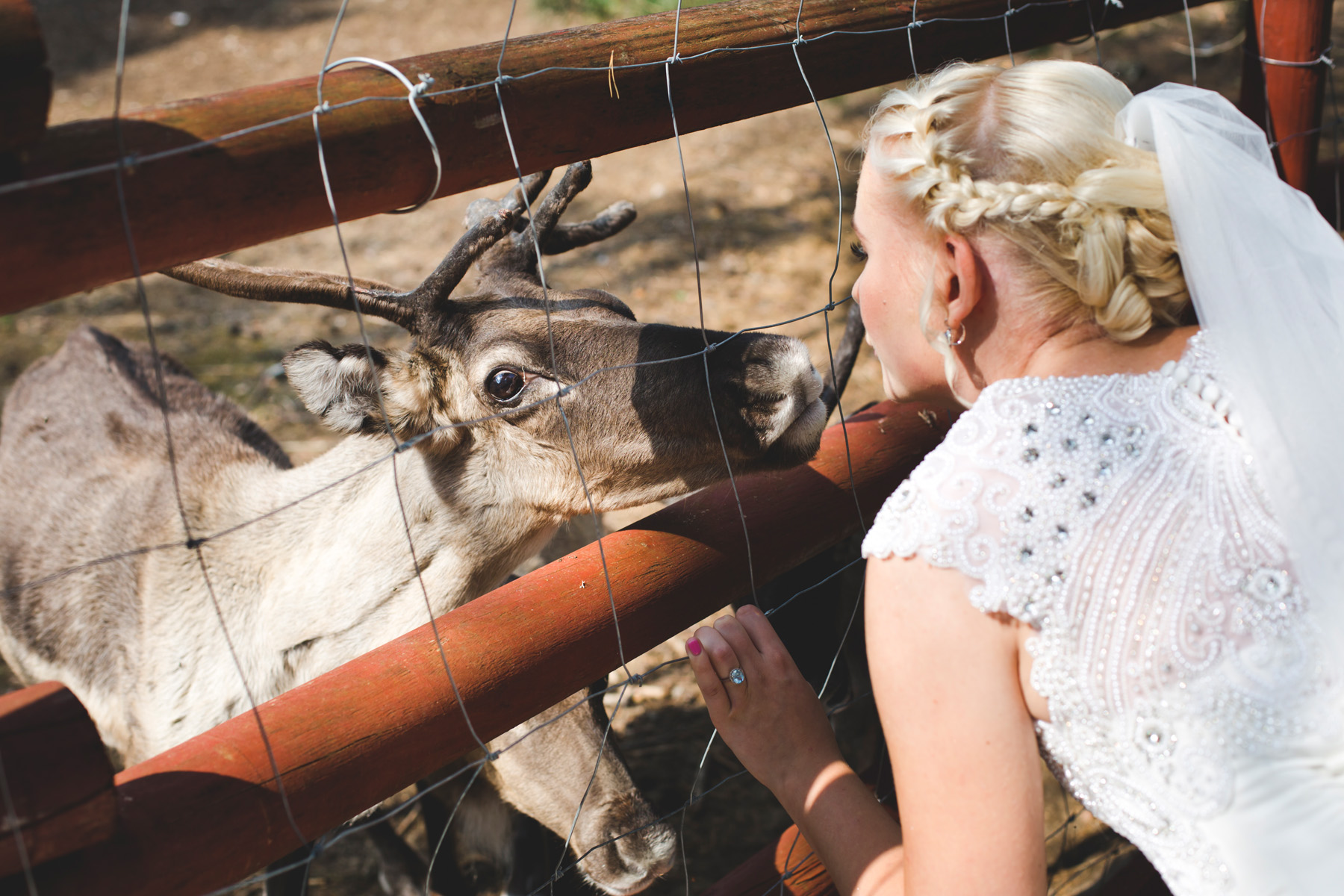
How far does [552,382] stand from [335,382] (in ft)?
1.69

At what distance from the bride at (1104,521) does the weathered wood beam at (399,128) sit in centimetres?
39

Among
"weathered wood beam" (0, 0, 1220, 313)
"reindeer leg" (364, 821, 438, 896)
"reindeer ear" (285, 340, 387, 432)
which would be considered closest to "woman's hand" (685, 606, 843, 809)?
"weathered wood beam" (0, 0, 1220, 313)

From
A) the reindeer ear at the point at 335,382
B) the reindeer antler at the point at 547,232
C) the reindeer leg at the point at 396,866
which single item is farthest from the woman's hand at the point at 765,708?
the reindeer leg at the point at 396,866

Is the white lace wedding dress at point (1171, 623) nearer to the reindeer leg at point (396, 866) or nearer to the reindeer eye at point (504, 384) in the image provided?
the reindeer eye at point (504, 384)

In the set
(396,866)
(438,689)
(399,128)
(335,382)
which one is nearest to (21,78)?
(399,128)

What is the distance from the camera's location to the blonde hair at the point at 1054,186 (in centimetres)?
142

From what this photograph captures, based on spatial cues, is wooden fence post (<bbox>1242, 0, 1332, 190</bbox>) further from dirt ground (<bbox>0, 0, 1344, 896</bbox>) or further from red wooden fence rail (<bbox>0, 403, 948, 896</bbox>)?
red wooden fence rail (<bbox>0, 403, 948, 896</bbox>)

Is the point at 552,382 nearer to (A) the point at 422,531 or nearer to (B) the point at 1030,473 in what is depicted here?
(A) the point at 422,531

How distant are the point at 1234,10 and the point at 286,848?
469 inches

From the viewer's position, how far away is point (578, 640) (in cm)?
157

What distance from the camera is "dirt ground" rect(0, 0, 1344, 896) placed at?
358 cm

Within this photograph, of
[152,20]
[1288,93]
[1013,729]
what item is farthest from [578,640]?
[152,20]

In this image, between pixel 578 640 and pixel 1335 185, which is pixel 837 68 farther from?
pixel 1335 185

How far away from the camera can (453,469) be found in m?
2.53
